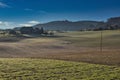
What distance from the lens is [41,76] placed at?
18.1m

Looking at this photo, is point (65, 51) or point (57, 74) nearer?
point (57, 74)

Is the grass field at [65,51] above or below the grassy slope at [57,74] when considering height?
below

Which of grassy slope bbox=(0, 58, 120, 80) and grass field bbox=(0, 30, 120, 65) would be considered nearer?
grassy slope bbox=(0, 58, 120, 80)

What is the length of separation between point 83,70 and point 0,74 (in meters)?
7.43

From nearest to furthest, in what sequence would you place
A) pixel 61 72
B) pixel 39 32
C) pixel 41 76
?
pixel 41 76
pixel 61 72
pixel 39 32

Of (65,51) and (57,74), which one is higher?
(57,74)

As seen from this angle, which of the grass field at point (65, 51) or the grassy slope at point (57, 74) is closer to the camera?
the grassy slope at point (57, 74)

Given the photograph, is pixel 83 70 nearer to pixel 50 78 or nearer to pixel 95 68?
pixel 95 68

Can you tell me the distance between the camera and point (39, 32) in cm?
15075

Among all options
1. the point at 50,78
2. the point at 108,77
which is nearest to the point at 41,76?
the point at 50,78

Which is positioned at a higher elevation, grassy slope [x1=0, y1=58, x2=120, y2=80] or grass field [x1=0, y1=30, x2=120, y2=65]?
grassy slope [x1=0, y1=58, x2=120, y2=80]

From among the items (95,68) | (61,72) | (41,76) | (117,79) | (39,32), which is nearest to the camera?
(117,79)

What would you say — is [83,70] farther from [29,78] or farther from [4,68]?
[4,68]

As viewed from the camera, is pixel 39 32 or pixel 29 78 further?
pixel 39 32
